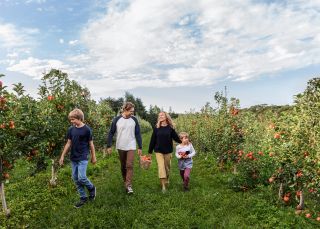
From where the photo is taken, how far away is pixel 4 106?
849cm

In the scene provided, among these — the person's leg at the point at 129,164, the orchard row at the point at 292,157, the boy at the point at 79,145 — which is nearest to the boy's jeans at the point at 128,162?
the person's leg at the point at 129,164

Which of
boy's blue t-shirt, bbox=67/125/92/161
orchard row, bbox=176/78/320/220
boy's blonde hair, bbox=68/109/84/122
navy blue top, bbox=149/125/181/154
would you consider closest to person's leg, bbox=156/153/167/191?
navy blue top, bbox=149/125/181/154

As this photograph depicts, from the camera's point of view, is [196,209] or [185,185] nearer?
[196,209]

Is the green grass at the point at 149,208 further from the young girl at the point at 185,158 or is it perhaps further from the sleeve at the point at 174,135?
the sleeve at the point at 174,135

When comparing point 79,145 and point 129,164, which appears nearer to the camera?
point 79,145

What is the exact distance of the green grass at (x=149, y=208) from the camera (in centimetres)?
796

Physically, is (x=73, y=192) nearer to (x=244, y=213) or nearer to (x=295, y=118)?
(x=244, y=213)

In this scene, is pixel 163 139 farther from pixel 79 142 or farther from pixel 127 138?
pixel 79 142

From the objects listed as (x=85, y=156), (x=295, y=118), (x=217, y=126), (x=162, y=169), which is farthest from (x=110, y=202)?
(x=217, y=126)

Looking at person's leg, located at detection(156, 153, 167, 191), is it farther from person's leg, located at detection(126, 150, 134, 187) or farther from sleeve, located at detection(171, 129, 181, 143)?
person's leg, located at detection(126, 150, 134, 187)

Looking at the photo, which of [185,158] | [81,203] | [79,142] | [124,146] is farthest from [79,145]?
[185,158]

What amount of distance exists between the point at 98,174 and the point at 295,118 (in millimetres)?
8759

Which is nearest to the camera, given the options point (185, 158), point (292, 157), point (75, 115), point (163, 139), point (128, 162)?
point (292, 157)

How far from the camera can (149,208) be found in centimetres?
897
